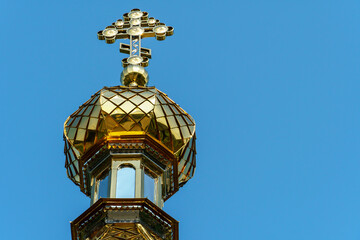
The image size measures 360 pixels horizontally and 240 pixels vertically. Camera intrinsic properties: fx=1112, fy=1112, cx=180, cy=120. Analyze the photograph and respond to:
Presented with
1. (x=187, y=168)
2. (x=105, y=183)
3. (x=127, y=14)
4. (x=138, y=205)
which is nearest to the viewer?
(x=138, y=205)

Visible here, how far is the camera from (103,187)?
16516 millimetres

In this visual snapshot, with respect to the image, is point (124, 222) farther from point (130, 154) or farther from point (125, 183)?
point (130, 154)

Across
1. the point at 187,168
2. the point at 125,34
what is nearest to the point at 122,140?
the point at 187,168

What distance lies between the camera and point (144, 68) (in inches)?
722

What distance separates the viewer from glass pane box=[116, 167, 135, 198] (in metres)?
16.0

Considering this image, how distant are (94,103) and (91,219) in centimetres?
231

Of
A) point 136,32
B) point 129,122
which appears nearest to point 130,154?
point 129,122

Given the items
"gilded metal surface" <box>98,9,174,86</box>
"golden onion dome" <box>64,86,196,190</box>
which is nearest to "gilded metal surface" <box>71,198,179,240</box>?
"golden onion dome" <box>64,86,196,190</box>

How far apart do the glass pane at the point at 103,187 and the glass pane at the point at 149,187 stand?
0.57 m

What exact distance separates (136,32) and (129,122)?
2.34 m

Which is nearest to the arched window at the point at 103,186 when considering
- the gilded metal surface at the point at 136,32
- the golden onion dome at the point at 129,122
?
the golden onion dome at the point at 129,122

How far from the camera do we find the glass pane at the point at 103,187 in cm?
1630

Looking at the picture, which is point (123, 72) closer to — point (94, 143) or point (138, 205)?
point (94, 143)

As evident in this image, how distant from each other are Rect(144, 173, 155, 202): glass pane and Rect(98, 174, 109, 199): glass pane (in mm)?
566
